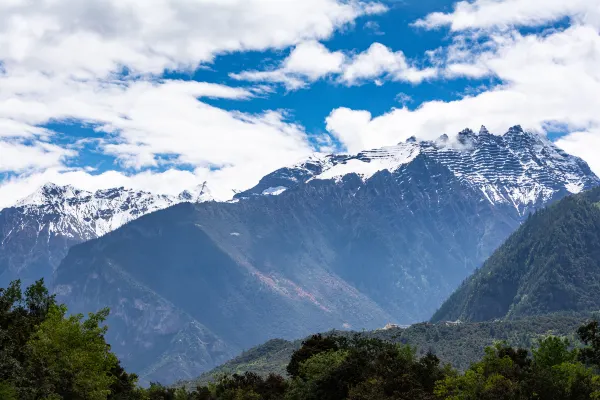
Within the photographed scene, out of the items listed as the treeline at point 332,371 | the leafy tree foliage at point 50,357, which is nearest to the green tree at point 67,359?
the leafy tree foliage at point 50,357

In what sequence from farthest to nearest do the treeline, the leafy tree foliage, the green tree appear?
the green tree → the treeline → the leafy tree foliage

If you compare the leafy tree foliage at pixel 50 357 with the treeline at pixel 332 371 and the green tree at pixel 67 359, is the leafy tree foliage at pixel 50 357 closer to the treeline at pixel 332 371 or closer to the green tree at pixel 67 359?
the green tree at pixel 67 359

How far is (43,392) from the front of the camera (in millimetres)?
118750

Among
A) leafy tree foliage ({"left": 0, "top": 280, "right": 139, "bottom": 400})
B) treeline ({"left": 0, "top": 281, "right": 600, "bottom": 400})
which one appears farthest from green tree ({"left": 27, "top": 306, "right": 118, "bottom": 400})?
treeline ({"left": 0, "top": 281, "right": 600, "bottom": 400})

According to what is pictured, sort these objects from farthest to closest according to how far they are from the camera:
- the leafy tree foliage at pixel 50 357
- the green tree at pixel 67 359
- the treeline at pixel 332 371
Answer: the green tree at pixel 67 359 < the treeline at pixel 332 371 < the leafy tree foliage at pixel 50 357

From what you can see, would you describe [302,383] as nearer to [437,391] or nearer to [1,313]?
[437,391]

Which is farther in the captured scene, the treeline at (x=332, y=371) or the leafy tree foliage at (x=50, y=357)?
the treeline at (x=332, y=371)

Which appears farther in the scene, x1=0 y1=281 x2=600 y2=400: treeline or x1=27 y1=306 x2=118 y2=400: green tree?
x1=27 y1=306 x2=118 y2=400: green tree

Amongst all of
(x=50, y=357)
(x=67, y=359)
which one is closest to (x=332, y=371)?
(x=67, y=359)

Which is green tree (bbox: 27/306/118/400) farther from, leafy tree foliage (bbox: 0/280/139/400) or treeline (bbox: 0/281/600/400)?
treeline (bbox: 0/281/600/400)

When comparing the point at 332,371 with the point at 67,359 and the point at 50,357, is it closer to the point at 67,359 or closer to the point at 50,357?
the point at 67,359

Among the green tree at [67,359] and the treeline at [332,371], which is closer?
the treeline at [332,371]

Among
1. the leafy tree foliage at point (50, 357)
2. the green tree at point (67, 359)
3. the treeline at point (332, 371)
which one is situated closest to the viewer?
the leafy tree foliage at point (50, 357)

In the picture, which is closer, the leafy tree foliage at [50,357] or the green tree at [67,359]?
the leafy tree foliage at [50,357]
